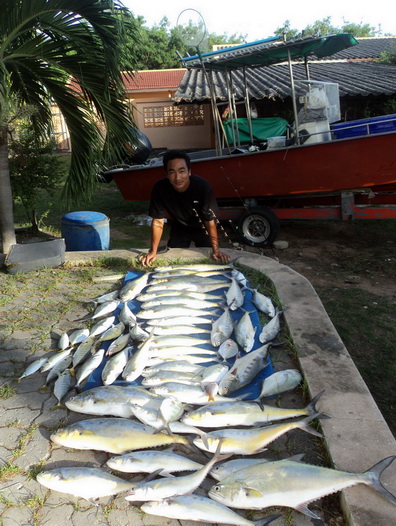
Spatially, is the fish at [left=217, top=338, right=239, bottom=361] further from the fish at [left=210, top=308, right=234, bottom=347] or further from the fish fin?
the fish fin

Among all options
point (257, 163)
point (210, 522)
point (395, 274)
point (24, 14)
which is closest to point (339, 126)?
point (257, 163)

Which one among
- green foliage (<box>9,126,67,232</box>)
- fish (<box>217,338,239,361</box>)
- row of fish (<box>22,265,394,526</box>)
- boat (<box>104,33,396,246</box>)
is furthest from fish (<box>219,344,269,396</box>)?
green foliage (<box>9,126,67,232</box>)

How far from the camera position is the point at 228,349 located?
293 centimetres

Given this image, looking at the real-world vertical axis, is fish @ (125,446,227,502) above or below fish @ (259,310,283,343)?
below

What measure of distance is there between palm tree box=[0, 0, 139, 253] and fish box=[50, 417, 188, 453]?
11.6 feet

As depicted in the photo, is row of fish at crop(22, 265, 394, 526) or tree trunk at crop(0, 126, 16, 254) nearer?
row of fish at crop(22, 265, 394, 526)

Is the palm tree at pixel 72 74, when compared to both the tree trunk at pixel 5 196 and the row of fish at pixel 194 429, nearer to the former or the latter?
the tree trunk at pixel 5 196

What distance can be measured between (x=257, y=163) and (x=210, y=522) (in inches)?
242

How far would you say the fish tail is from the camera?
168 cm

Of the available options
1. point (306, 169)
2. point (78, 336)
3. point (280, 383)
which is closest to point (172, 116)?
point (306, 169)

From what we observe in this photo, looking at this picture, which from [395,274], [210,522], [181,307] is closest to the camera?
[210,522]

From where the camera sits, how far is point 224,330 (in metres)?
3.17

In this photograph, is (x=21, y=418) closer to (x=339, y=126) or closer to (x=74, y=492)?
(x=74, y=492)

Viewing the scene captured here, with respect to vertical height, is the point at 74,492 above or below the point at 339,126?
below
